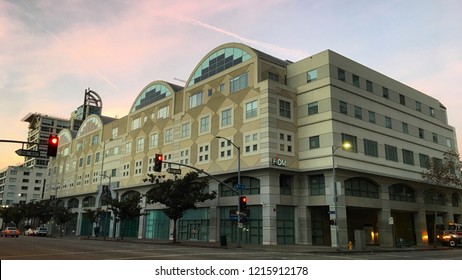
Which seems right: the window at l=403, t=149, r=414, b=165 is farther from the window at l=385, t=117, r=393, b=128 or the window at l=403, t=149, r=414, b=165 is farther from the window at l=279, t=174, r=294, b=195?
the window at l=279, t=174, r=294, b=195

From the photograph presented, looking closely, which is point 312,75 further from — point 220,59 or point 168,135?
point 168,135

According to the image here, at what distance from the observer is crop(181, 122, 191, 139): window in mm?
57375

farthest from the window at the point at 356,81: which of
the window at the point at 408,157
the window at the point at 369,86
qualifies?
the window at the point at 408,157

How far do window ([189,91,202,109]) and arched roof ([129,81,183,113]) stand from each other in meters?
5.45

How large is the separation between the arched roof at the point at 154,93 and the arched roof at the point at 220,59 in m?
5.17

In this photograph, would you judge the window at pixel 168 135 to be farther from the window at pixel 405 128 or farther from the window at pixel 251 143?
the window at pixel 405 128

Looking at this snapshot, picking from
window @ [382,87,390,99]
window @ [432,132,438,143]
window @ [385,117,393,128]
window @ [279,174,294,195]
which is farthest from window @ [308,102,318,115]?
window @ [432,132,438,143]

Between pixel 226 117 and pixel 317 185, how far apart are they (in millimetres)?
14441

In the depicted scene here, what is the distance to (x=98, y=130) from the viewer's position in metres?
82.8

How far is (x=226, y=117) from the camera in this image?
51.7 m

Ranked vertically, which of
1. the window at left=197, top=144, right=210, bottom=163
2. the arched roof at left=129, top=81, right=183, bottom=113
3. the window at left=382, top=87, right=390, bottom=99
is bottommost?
the window at left=197, top=144, right=210, bottom=163

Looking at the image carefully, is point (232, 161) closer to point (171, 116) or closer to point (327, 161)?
point (327, 161)

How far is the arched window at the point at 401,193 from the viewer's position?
5108cm

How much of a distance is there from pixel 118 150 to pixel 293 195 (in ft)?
129
